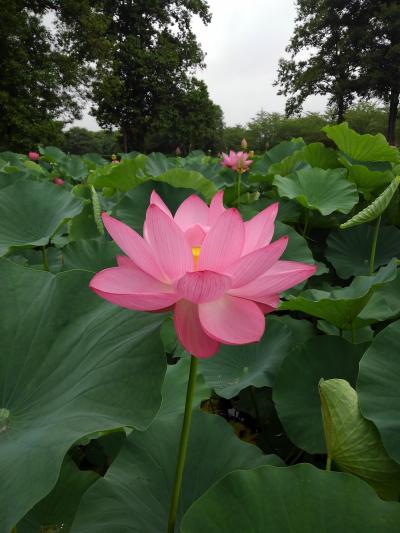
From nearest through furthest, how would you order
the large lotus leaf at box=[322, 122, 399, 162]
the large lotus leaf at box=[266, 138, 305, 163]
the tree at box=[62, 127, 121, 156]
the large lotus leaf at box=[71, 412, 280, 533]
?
the large lotus leaf at box=[71, 412, 280, 533], the large lotus leaf at box=[322, 122, 399, 162], the large lotus leaf at box=[266, 138, 305, 163], the tree at box=[62, 127, 121, 156]

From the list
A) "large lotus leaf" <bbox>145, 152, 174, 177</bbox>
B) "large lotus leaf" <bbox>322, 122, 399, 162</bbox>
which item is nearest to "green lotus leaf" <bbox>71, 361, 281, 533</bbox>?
"large lotus leaf" <bbox>322, 122, 399, 162</bbox>

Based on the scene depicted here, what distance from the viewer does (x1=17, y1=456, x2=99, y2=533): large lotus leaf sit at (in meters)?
0.59

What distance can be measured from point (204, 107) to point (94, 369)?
17327mm

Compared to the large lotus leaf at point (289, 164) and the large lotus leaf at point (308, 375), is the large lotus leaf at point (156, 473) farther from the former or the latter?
the large lotus leaf at point (289, 164)

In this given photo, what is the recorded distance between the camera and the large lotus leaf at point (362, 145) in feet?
5.14

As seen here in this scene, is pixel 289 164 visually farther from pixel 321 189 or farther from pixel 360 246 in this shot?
pixel 360 246

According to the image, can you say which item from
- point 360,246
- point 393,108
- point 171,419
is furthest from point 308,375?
point 393,108

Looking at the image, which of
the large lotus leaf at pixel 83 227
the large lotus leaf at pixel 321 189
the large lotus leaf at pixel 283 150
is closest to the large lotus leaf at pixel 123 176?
the large lotus leaf at pixel 83 227

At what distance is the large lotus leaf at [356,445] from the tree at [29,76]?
11.5 m

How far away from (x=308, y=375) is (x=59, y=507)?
0.44 m

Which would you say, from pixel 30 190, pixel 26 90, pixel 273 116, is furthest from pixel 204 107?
pixel 30 190

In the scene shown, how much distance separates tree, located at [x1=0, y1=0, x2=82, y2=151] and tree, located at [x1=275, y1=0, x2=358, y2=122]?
9024mm

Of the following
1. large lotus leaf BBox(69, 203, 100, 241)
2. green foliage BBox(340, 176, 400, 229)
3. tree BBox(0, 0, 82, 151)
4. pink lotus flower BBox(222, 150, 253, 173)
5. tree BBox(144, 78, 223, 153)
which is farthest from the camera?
tree BBox(144, 78, 223, 153)

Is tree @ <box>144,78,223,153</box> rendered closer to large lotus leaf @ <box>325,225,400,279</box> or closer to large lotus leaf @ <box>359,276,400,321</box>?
large lotus leaf @ <box>325,225,400,279</box>
